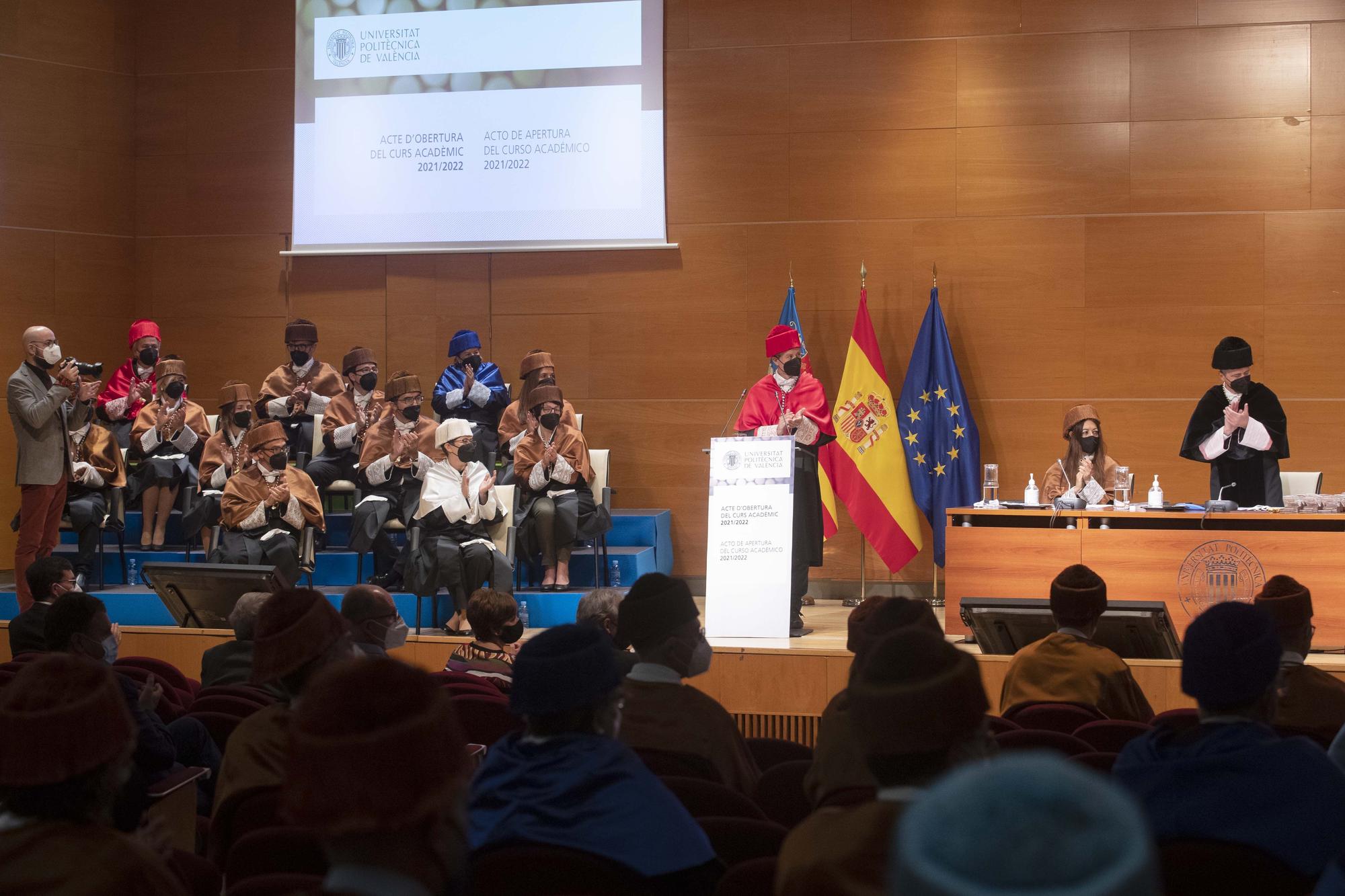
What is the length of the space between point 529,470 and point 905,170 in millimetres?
3677

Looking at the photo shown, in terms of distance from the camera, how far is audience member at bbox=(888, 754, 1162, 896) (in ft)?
2.44

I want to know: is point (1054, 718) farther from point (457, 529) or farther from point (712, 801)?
point (457, 529)

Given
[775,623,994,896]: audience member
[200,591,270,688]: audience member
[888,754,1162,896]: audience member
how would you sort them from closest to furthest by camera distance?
[888,754,1162,896]: audience member → [775,623,994,896]: audience member → [200,591,270,688]: audience member

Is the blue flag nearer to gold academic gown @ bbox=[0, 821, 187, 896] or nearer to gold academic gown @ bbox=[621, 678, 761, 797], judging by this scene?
gold academic gown @ bbox=[621, 678, 761, 797]

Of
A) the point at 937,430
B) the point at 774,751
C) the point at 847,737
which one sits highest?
the point at 937,430

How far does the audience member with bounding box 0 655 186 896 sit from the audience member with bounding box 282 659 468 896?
1.28 feet

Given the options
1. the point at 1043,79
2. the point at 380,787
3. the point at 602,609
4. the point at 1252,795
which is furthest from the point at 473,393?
the point at 380,787

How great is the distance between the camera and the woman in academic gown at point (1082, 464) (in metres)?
7.83

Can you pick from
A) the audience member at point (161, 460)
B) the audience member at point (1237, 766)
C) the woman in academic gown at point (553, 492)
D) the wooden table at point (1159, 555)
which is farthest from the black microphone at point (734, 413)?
the audience member at point (1237, 766)

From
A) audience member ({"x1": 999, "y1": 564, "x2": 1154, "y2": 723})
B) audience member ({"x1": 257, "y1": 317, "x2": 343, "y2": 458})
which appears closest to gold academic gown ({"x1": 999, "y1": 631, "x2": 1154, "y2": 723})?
audience member ({"x1": 999, "y1": 564, "x2": 1154, "y2": 723})

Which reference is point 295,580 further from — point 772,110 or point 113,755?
point 113,755

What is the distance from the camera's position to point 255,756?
111 inches

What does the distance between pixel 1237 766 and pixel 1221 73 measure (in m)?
8.16

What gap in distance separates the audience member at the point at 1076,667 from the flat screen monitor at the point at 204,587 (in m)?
3.56
